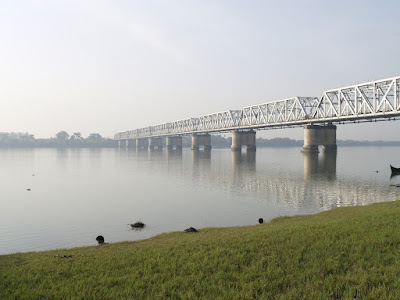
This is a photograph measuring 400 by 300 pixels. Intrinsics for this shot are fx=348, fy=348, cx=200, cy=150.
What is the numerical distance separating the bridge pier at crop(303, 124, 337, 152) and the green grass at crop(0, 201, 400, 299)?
11430 cm

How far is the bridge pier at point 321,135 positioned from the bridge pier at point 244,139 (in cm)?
4757

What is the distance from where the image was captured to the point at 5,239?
23562mm

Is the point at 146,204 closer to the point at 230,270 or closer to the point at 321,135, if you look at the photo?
the point at 230,270

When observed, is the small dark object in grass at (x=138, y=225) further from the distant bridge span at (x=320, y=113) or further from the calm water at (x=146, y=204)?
the distant bridge span at (x=320, y=113)

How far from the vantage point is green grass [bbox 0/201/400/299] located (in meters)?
9.59

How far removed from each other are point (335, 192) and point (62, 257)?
35.4 metres

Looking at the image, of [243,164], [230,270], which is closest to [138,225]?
[230,270]

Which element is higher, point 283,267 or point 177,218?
point 283,267

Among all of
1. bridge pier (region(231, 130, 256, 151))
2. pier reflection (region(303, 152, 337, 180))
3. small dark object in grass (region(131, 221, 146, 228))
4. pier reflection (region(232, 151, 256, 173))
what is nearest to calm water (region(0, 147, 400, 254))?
small dark object in grass (region(131, 221, 146, 228))

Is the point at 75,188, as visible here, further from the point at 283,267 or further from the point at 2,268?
the point at 283,267

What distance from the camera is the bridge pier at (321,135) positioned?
408ft

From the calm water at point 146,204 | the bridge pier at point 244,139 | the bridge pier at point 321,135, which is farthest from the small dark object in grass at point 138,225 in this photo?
the bridge pier at point 244,139

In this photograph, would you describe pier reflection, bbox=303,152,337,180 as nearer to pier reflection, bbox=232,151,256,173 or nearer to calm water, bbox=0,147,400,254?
calm water, bbox=0,147,400,254

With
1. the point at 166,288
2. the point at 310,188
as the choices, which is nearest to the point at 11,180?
the point at 310,188
